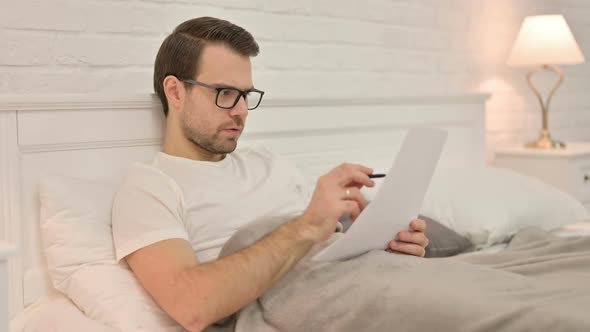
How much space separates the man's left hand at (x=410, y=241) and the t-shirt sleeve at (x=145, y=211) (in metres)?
0.40

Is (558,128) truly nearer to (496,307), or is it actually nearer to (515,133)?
(515,133)

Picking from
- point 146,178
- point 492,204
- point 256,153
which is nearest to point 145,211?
point 146,178

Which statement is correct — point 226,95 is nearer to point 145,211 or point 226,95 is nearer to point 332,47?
point 145,211

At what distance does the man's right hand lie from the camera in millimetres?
1278

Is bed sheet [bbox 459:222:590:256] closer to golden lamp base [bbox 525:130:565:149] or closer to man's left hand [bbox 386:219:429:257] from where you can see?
man's left hand [bbox 386:219:429:257]

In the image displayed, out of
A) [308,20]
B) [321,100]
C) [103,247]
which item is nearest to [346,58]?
[308,20]

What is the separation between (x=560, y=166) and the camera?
9.39ft

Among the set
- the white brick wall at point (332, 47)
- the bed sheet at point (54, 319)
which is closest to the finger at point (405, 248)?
the bed sheet at point (54, 319)

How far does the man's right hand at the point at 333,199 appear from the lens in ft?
4.19

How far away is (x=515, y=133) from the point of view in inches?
131

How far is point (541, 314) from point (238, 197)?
0.75 meters

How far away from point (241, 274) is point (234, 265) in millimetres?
27

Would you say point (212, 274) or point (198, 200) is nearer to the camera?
point (212, 274)

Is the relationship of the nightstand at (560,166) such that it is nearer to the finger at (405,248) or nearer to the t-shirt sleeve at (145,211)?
the finger at (405,248)
